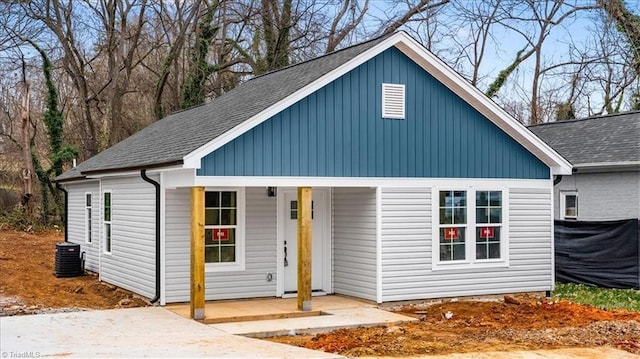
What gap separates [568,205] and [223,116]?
1035cm

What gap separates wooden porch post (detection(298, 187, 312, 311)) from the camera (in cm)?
1305

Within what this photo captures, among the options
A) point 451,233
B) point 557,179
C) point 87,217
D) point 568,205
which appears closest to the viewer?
point 451,233

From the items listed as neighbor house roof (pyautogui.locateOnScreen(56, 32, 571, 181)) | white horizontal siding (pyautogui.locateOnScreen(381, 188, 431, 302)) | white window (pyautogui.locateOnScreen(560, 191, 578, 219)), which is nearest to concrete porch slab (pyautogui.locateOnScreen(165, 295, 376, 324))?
white horizontal siding (pyautogui.locateOnScreen(381, 188, 431, 302))

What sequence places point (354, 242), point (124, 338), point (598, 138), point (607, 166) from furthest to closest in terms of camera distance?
1. point (598, 138)
2. point (607, 166)
3. point (354, 242)
4. point (124, 338)

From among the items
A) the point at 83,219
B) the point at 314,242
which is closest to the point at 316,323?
the point at 314,242

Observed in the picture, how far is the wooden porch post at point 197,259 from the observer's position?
40.0ft

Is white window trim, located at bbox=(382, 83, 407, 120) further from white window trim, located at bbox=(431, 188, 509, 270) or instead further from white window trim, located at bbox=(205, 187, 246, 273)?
white window trim, located at bbox=(205, 187, 246, 273)

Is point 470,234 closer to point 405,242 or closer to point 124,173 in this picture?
point 405,242

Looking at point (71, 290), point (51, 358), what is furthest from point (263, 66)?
point (51, 358)

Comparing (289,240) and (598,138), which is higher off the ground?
(598,138)

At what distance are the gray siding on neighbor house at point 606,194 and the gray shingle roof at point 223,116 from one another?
784cm

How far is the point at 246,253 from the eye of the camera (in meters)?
14.4

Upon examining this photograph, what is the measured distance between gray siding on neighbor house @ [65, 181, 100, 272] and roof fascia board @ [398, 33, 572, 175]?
8690mm

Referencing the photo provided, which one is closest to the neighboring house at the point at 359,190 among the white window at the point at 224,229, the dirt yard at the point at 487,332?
the white window at the point at 224,229
